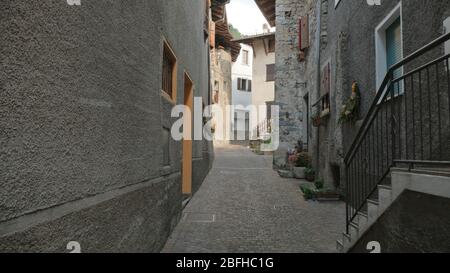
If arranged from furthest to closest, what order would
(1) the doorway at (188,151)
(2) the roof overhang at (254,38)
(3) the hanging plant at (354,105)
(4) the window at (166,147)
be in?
1. (2) the roof overhang at (254,38)
2. (1) the doorway at (188,151)
3. (3) the hanging plant at (354,105)
4. (4) the window at (166,147)

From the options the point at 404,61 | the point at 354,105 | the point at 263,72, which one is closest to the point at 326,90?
the point at 354,105

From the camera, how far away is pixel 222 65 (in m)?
25.2

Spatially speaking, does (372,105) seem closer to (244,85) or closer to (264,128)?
(264,128)

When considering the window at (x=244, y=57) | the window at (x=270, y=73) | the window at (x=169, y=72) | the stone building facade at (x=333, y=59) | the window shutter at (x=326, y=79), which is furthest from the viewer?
the window at (x=244, y=57)

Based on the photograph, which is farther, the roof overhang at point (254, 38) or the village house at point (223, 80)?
the village house at point (223, 80)

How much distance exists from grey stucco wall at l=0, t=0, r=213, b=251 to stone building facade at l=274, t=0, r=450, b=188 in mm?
3325

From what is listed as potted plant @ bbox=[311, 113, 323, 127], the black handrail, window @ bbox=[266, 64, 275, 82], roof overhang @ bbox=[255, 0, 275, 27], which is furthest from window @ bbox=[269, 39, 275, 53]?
the black handrail

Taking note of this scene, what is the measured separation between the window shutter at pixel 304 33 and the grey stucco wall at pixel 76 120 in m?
8.75

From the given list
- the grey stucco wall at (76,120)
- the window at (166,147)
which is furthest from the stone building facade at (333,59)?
the window at (166,147)

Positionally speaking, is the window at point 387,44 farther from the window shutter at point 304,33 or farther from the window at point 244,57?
the window at point 244,57

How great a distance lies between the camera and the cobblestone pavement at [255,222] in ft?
14.4

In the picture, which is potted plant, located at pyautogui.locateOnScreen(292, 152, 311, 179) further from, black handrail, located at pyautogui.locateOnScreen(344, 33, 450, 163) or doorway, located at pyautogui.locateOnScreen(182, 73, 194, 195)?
black handrail, located at pyautogui.locateOnScreen(344, 33, 450, 163)
